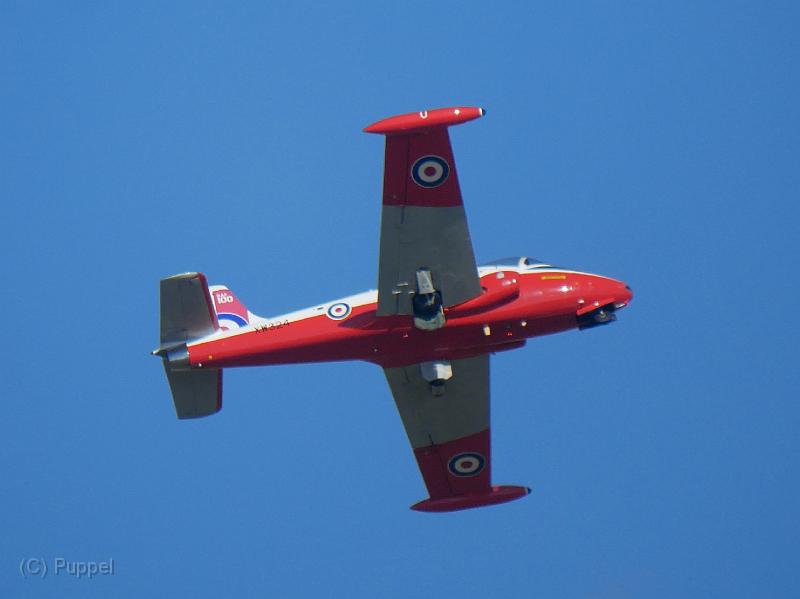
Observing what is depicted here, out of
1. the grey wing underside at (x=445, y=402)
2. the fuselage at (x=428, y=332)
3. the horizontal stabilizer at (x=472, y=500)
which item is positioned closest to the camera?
the fuselage at (x=428, y=332)

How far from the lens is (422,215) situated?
3019 centimetres

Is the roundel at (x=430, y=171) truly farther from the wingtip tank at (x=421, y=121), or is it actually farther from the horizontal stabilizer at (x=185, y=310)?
the horizontal stabilizer at (x=185, y=310)

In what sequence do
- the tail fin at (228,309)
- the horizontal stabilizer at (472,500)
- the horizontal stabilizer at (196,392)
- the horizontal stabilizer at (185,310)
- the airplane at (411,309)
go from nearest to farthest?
the airplane at (411,309)
the horizontal stabilizer at (185,310)
the horizontal stabilizer at (196,392)
the tail fin at (228,309)
the horizontal stabilizer at (472,500)

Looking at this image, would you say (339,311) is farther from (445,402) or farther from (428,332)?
(445,402)

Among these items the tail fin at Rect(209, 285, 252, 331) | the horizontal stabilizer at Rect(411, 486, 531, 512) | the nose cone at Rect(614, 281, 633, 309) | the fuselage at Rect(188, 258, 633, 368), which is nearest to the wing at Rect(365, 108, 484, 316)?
the fuselage at Rect(188, 258, 633, 368)

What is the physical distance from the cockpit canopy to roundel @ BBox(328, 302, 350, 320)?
360 centimetres

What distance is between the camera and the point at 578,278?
1275 inches

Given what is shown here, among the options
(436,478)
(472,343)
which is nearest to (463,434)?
(436,478)

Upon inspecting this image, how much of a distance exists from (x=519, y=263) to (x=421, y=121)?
567 cm

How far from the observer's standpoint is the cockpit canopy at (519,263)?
107ft

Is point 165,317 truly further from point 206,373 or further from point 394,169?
point 394,169

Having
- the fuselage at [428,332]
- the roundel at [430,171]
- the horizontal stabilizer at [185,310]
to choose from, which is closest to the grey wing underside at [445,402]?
the fuselage at [428,332]

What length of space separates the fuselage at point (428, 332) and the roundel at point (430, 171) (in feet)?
11.0

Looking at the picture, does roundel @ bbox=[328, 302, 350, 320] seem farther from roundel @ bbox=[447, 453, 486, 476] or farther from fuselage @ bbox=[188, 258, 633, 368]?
roundel @ bbox=[447, 453, 486, 476]
